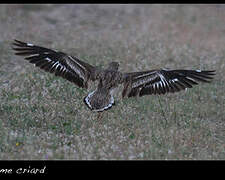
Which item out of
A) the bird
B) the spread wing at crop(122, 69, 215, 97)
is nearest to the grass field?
the bird

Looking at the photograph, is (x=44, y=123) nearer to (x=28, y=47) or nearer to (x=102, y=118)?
(x=102, y=118)

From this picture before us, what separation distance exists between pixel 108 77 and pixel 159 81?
1465 mm

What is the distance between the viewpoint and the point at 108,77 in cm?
1208

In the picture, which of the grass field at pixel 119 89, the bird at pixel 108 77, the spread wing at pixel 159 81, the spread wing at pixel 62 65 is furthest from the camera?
the spread wing at pixel 62 65

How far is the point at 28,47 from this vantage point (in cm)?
1244

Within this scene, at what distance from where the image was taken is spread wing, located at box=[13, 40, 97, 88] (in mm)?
12180

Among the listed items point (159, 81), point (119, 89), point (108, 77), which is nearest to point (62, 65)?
point (108, 77)

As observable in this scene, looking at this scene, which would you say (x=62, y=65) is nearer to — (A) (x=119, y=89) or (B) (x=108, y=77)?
(B) (x=108, y=77)

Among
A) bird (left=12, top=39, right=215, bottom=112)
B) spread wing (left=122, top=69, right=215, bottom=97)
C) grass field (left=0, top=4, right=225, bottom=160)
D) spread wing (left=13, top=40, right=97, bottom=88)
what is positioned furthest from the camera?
spread wing (left=13, top=40, right=97, bottom=88)

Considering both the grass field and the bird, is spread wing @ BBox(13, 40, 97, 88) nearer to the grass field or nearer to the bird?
the bird

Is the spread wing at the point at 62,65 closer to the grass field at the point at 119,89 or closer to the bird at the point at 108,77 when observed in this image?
the bird at the point at 108,77

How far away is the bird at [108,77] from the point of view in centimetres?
1146

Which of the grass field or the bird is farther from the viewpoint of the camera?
the bird

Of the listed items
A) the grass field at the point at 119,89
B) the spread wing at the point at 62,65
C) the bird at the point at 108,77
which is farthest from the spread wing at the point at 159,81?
the spread wing at the point at 62,65
